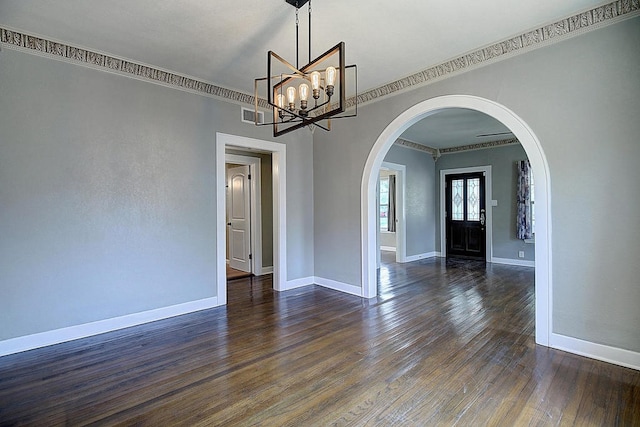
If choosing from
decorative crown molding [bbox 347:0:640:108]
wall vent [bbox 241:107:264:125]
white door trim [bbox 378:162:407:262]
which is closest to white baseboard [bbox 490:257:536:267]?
white door trim [bbox 378:162:407:262]

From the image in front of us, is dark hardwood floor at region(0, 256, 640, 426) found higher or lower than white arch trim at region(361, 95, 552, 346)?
lower

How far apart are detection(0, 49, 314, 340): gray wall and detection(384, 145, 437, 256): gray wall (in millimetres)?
4619

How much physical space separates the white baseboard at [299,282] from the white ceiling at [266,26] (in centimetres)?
323

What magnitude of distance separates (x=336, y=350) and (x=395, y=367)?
0.56 metres

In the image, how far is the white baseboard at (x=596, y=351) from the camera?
8.04ft

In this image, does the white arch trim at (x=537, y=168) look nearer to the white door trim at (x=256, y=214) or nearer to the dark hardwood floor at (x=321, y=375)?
the dark hardwood floor at (x=321, y=375)

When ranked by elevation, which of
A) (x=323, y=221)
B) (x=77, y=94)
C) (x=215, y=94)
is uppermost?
(x=215, y=94)

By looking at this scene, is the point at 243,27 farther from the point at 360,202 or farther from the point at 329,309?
the point at 329,309

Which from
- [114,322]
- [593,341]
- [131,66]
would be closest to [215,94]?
[131,66]

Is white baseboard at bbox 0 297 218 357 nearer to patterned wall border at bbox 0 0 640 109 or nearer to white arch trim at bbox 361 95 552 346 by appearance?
patterned wall border at bbox 0 0 640 109

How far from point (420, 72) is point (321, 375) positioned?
344 cm

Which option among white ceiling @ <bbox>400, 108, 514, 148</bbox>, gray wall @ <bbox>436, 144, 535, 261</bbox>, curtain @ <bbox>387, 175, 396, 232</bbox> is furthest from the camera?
curtain @ <bbox>387, 175, 396, 232</bbox>

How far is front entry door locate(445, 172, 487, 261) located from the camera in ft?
24.7

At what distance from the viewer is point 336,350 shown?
2822 millimetres
